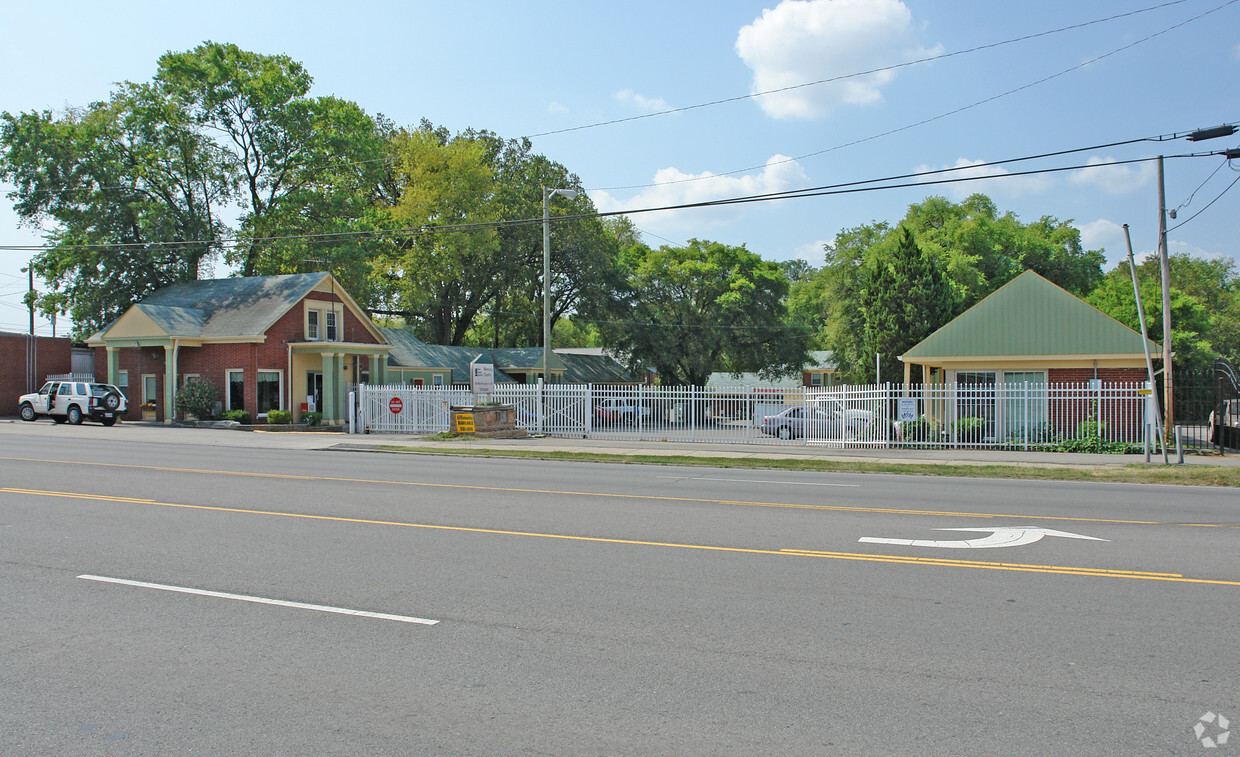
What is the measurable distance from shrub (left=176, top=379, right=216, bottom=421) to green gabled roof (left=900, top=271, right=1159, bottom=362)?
27129mm

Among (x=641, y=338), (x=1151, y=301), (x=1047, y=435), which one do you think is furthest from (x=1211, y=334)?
(x=1047, y=435)

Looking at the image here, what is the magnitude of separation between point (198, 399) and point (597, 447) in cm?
1928

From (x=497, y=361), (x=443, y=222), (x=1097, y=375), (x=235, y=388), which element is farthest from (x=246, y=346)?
(x=1097, y=375)

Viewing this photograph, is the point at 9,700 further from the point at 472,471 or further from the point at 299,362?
the point at 299,362

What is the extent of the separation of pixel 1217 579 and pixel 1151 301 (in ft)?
149

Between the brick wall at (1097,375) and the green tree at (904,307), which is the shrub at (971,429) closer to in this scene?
the brick wall at (1097,375)

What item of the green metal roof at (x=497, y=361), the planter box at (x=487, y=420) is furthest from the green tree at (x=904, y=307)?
the green metal roof at (x=497, y=361)

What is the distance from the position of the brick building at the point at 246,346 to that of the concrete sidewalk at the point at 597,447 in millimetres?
4643

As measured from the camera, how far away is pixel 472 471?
56.5 feet

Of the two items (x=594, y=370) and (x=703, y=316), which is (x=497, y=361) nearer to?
(x=594, y=370)

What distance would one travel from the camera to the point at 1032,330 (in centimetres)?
2728

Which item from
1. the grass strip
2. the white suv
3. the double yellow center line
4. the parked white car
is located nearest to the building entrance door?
the white suv

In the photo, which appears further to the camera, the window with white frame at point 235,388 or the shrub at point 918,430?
the window with white frame at point 235,388

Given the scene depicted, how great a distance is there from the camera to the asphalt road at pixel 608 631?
4.34m
